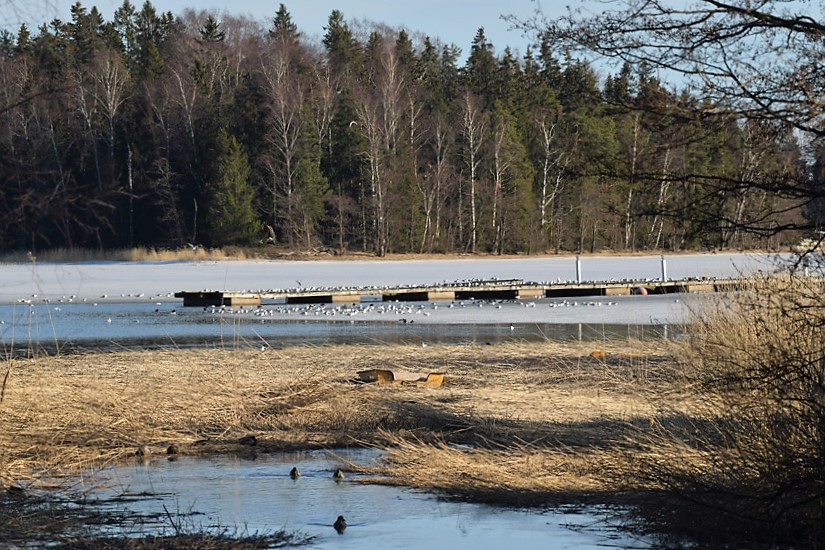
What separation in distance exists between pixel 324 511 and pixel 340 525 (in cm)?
56

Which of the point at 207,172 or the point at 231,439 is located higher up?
the point at 207,172

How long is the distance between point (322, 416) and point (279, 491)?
3.08m

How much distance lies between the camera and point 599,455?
9219 mm

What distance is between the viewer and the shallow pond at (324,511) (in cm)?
727

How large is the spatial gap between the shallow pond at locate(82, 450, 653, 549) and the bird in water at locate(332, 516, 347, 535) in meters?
0.04

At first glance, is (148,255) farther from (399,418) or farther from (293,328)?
(399,418)

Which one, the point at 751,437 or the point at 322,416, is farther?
the point at 322,416

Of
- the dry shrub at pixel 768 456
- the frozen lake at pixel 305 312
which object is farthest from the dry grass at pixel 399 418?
the frozen lake at pixel 305 312

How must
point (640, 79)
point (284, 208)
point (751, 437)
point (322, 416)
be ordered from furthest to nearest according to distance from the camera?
point (284, 208) → point (322, 416) → point (751, 437) → point (640, 79)

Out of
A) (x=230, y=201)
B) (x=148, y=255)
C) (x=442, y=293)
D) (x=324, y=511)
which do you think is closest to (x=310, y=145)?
(x=230, y=201)

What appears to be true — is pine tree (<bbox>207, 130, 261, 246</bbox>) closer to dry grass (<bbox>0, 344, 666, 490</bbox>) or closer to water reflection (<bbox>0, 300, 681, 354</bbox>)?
water reflection (<bbox>0, 300, 681, 354</bbox>)

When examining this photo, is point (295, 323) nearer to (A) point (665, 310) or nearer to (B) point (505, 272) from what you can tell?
(A) point (665, 310)

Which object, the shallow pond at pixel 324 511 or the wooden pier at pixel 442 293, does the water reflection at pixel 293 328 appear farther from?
the shallow pond at pixel 324 511

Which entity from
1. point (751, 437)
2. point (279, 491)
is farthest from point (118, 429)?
point (751, 437)
